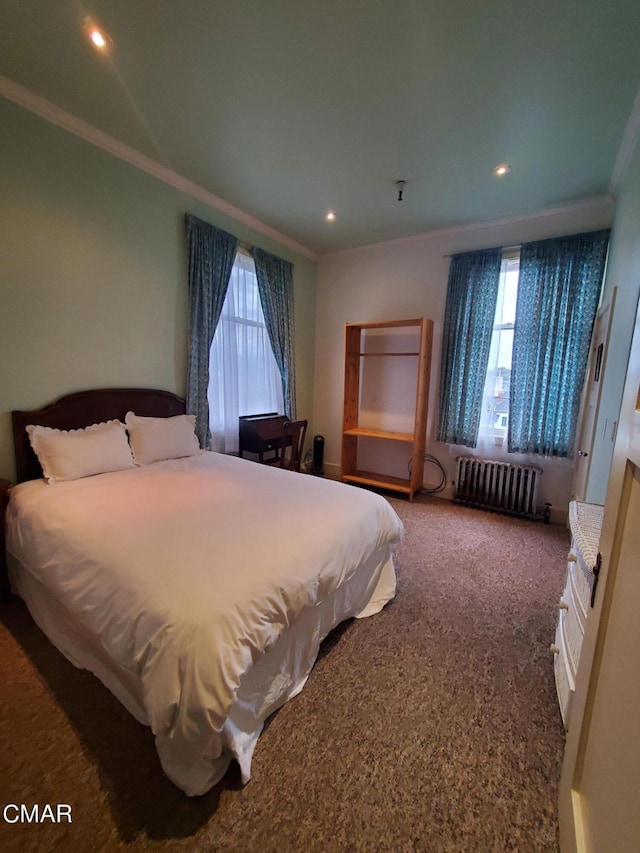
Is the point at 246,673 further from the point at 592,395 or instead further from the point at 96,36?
the point at 592,395

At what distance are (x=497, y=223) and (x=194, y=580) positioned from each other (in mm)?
4007

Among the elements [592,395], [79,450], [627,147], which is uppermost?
[627,147]

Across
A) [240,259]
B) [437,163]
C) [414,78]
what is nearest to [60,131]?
[240,259]

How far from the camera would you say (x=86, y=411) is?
2.45 m

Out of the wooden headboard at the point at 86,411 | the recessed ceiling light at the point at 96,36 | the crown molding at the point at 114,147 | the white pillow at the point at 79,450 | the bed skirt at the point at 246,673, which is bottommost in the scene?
the bed skirt at the point at 246,673

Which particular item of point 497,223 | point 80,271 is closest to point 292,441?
point 80,271

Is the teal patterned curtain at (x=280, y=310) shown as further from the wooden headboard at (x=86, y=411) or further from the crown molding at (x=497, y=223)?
the wooden headboard at (x=86, y=411)

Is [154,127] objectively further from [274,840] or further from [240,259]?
[274,840]

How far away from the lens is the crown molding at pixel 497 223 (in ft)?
9.45

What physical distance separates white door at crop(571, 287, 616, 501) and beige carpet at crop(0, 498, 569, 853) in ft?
4.11

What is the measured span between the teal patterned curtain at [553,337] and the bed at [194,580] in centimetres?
208

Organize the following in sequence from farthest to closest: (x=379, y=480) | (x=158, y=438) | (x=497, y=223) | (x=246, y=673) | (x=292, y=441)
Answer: (x=379, y=480) → (x=292, y=441) → (x=497, y=223) → (x=158, y=438) → (x=246, y=673)

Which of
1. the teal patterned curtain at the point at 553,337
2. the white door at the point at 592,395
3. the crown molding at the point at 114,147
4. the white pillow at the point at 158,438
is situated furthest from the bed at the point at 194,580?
the teal patterned curtain at the point at 553,337

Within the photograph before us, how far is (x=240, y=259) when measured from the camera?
351 centimetres
